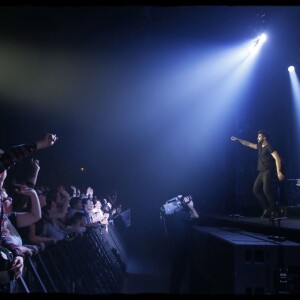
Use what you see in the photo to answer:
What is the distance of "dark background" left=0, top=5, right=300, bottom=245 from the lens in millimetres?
4078

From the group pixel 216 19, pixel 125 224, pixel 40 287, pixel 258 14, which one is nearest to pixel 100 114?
pixel 125 224

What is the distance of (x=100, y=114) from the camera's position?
4344mm

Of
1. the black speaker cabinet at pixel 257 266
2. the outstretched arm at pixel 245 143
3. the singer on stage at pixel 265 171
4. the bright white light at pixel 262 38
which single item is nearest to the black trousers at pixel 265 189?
the singer on stage at pixel 265 171

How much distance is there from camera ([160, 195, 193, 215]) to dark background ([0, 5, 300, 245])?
0.08m

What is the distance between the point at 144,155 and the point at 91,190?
2.42 ft

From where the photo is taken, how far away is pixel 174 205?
4062mm

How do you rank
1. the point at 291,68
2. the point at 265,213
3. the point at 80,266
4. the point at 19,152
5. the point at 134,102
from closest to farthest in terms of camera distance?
the point at 19,152, the point at 80,266, the point at 134,102, the point at 265,213, the point at 291,68

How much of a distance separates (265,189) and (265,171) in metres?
0.28

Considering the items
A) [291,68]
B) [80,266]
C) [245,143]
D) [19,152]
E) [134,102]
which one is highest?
[291,68]

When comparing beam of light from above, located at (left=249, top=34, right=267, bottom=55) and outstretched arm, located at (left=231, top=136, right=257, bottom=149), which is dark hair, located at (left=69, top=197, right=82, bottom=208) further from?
beam of light from above, located at (left=249, top=34, right=267, bottom=55)

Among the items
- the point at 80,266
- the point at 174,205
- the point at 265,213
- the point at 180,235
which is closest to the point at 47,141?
the point at 80,266

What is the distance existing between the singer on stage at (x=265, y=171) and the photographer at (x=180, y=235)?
5.31 feet

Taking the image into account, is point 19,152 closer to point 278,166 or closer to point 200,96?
point 200,96

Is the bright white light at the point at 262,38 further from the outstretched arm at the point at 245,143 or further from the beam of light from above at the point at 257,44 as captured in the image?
the outstretched arm at the point at 245,143
